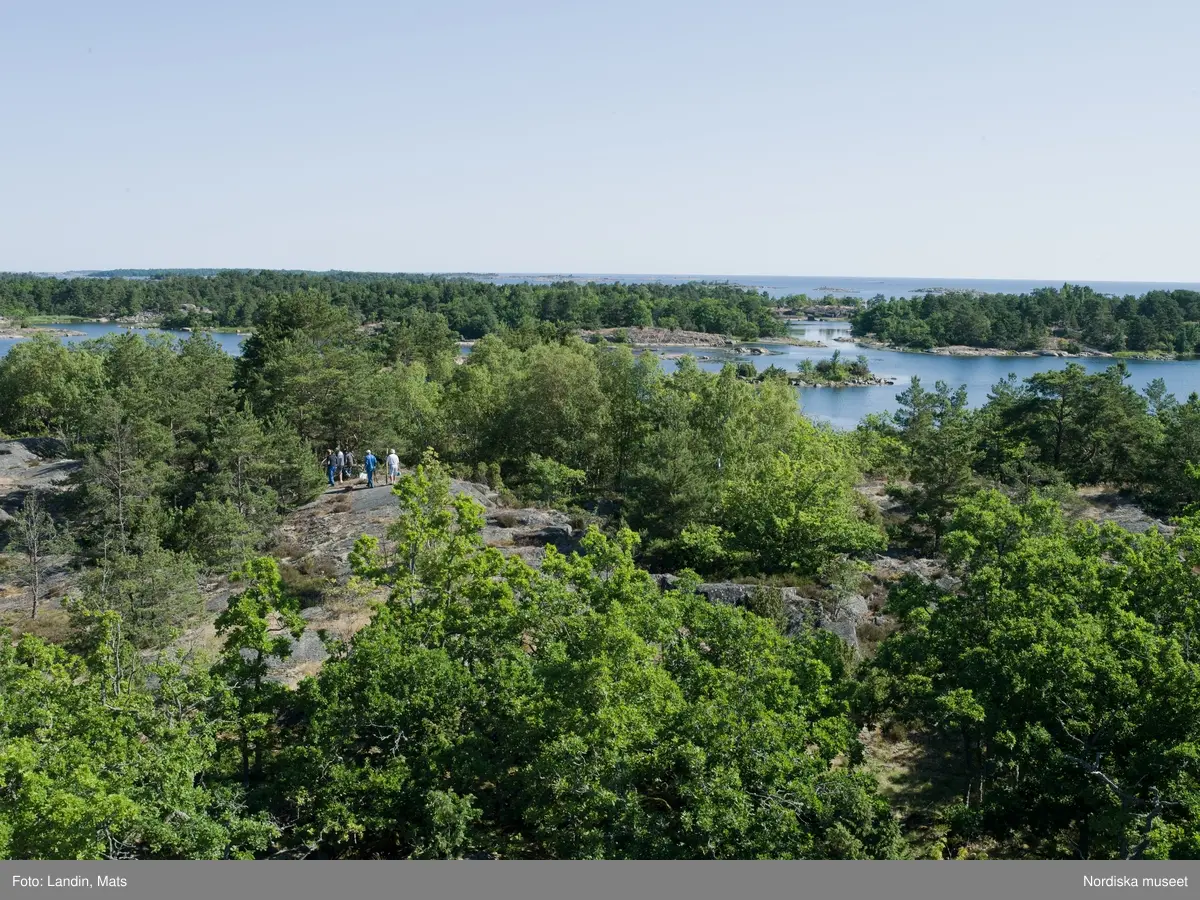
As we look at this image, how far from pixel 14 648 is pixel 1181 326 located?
142m

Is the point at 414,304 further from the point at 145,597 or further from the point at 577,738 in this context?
the point at 577,738

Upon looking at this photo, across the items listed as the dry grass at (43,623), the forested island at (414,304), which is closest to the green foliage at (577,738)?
the dry grass at (43,623)

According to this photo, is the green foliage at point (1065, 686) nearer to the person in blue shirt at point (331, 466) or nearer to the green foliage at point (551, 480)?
the green foliage at point (551, 480)

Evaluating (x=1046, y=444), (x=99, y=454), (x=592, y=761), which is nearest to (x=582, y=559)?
(x=592, y=761)

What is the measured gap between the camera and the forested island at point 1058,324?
400ft

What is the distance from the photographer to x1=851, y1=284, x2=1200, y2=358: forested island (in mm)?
122062

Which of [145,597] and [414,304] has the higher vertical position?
[414,304]

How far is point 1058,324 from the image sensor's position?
451ft

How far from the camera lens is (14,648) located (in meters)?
13.5

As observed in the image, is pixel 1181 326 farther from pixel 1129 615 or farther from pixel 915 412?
pixel 1129 615

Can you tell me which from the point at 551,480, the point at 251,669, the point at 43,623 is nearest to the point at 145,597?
the point at 43,623

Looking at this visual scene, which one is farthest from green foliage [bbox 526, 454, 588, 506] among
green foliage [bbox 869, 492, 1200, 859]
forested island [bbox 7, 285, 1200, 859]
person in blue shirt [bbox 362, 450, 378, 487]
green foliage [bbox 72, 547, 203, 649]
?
green foliage [bbox 869, 492, 1200, 859]

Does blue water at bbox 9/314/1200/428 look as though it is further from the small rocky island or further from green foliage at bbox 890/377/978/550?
green foliage at bbox 890/377/978/550

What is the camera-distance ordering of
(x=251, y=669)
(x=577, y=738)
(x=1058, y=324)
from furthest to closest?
(x=1058, y=324) → (x=251, y=669) → (x=577, y=738)
